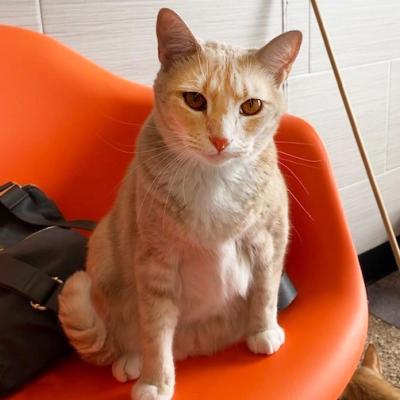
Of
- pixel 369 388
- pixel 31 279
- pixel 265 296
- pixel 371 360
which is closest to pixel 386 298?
pixel 371 360

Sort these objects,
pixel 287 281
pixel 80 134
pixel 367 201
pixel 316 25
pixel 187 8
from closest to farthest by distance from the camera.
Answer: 1. pixel 287 281
2. pixel 80 134
3. pixel 187 8
4. pixel 316 25
5. pixel 367 201

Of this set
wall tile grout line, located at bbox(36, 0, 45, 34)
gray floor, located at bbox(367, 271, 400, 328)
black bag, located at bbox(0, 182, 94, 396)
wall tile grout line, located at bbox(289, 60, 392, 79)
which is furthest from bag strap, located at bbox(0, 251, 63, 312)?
gray floor, located at bbox(367, 271, 400, 328)

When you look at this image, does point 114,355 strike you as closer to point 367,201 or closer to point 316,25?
point 316,25

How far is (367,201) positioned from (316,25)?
0.69 meters

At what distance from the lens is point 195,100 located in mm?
767

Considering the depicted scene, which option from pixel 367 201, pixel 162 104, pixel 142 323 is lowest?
pixel 367 201

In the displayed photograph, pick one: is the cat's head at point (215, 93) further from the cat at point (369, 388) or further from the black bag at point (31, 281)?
the cat at point (369, 388)

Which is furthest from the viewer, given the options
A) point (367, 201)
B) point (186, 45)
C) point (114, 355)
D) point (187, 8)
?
point (367, 201)

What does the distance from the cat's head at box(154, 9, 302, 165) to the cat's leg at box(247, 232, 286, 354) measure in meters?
0.17

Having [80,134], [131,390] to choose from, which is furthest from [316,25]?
[131,390]

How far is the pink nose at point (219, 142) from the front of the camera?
0.73m

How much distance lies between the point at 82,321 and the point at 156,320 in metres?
0.12

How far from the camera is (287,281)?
3.35ft

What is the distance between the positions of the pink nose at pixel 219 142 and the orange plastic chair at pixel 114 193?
14.4 inches
